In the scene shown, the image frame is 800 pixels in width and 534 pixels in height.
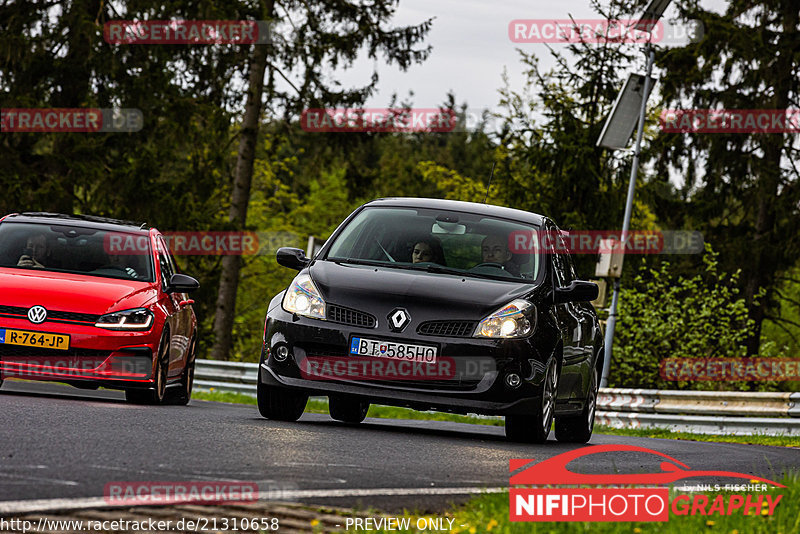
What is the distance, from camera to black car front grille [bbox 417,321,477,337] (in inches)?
384

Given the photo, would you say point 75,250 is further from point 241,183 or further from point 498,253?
point 241,183

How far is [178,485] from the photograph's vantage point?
608 cm

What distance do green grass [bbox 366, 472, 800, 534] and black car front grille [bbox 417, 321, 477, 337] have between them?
3375mm

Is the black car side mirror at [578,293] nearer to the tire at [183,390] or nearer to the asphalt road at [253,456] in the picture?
the asphalt road at [253,456]

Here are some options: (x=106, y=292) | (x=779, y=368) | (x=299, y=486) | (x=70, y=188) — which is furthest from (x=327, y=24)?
(x=299, y=486)

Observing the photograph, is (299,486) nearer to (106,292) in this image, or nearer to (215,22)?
(106,292)

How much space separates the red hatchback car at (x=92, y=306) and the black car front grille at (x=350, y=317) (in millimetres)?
2726

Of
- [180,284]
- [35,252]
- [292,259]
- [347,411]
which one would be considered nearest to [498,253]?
[292,259]

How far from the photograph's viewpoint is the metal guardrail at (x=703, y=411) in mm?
19344

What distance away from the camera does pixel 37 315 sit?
11.5 metres

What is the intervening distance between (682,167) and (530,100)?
625 centimetres

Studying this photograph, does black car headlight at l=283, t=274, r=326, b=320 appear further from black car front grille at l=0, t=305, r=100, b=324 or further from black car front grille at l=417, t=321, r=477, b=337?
black car front grille at l=0, t=305, r=100, b=324

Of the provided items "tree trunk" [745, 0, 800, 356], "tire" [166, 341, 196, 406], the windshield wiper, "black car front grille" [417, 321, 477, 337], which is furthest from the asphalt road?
"tree trunk" [745, 0, 800, 356]

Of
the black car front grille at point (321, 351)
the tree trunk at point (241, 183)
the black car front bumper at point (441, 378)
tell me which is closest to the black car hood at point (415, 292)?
the black car front bumper at point (441, 378)
